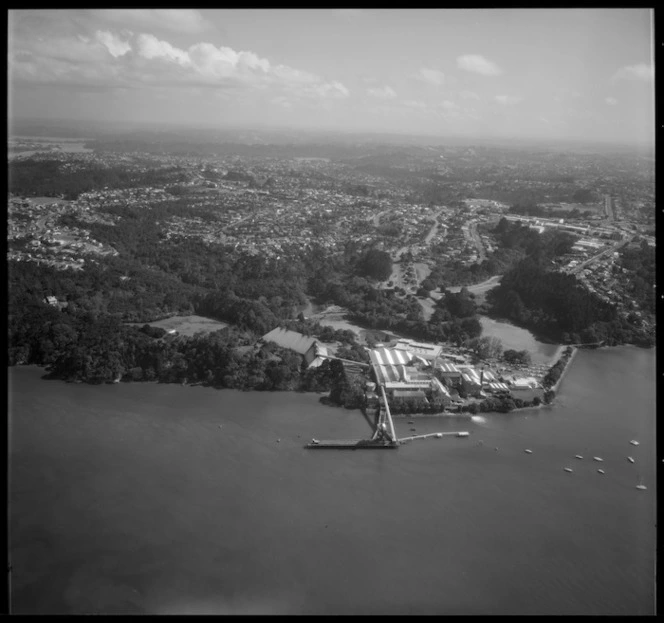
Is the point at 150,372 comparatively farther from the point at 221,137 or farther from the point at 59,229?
the point at 221,137

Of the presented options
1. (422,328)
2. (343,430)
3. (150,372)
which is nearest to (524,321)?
(422,328)

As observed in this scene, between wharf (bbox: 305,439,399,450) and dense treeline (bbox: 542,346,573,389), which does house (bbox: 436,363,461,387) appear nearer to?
dense treeline (bbox: 542,346,573,389)

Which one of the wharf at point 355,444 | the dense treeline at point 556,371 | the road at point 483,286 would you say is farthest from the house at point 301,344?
the road at point 483,286

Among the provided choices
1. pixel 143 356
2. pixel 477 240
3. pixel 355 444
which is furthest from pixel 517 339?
pixel 143 356

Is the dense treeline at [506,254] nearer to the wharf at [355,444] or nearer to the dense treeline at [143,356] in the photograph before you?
the dense treeline at [143,356]

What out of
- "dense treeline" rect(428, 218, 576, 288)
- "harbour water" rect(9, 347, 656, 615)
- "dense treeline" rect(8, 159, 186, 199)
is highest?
"dense treeline" rect(8, 159, 186, 199)

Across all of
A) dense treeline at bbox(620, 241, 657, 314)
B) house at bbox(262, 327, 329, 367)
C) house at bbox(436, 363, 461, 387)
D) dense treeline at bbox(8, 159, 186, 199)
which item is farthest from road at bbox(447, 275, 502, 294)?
dense treeline at bbox(8, 159, 186, 199)
